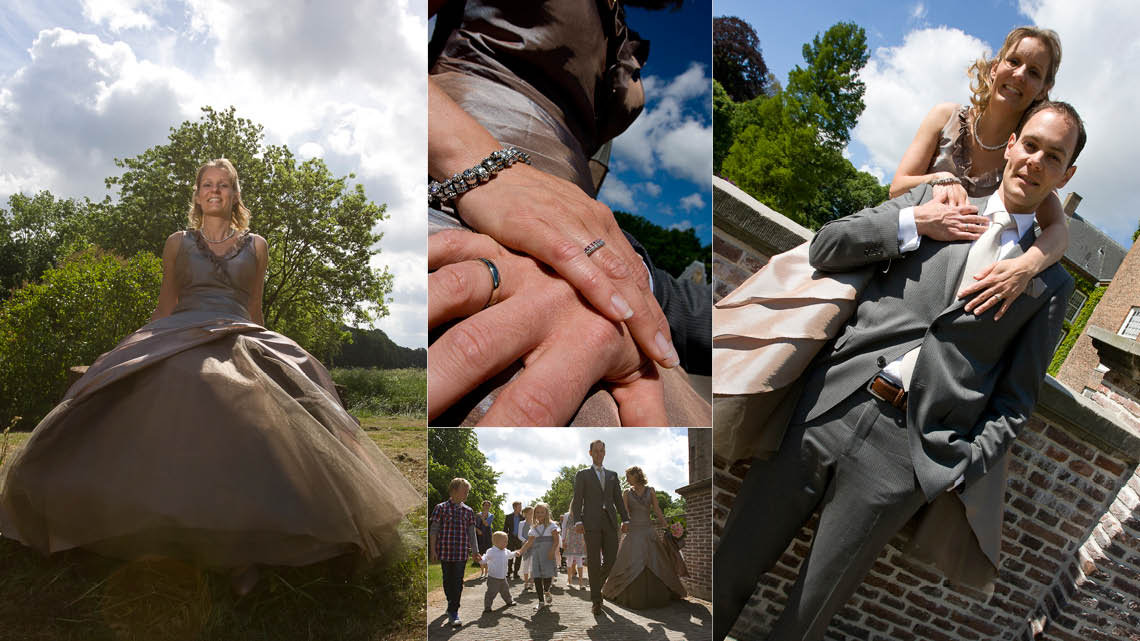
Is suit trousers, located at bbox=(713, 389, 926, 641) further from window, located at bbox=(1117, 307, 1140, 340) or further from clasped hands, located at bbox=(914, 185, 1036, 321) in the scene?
window, located at bbox=(1117, 307, 1140, 340)

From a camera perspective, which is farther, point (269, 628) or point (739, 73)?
point (739, 73)

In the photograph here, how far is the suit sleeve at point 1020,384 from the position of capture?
206 centimetres

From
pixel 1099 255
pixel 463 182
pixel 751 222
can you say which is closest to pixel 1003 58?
pixel 751 222

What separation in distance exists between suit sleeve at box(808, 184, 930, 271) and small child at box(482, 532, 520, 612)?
1459 mm

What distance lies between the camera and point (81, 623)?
2.10 m

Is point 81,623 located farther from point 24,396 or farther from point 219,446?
point 24,396

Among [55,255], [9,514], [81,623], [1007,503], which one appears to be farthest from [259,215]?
[1007,503]

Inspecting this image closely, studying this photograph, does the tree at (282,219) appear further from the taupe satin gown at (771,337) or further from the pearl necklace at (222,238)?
the taupe satin gown at (771,337)

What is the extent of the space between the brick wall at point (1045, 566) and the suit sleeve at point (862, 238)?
51.7 inches

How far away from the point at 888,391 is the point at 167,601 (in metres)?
2.61

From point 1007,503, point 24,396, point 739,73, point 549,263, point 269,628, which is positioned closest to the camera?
point 549,263

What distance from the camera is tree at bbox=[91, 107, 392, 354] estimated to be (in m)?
2.59

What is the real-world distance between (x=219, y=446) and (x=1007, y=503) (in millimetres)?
3378

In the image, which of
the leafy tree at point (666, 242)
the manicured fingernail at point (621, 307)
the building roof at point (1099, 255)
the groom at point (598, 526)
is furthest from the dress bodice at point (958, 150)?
the building roof at point (1099, 255)
